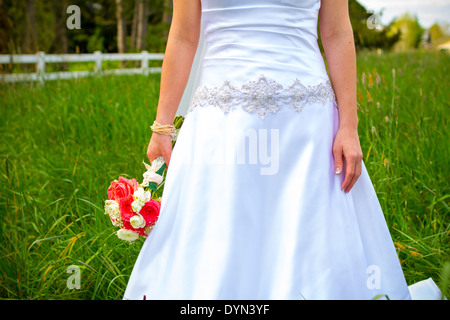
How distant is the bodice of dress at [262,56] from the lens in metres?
1.61

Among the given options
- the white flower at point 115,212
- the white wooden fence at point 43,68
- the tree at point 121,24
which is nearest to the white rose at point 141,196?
the white flower at point 115,212

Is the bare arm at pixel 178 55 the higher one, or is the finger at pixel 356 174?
the bare arm at pixel 178 55

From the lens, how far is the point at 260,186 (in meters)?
1.56

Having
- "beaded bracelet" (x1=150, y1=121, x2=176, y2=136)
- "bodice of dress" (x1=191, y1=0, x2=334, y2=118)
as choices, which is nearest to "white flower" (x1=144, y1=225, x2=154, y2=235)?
"beaded bracelet" (x1=150, y1=121, x2=176, y2=136)

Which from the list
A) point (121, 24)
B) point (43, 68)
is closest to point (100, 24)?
point (121, 24)

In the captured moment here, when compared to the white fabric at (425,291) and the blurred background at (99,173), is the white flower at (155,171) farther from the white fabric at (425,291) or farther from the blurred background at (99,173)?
the white fabric at (425,291)

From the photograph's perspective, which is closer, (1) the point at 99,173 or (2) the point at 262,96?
(2) the point at 262,96

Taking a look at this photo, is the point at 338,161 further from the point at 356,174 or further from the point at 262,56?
the point at 262,56

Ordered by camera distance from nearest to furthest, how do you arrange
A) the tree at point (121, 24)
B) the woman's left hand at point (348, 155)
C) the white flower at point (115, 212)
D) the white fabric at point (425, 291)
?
1. the woman's left hand at point (348, 155)
2. the white flower at point (115, 212)
3. the white fabric at point (425, 291)
4. the tree at point (121, 24)

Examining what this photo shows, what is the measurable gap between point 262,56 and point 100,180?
2.05 metres

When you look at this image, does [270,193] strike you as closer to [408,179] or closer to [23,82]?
[408,179]

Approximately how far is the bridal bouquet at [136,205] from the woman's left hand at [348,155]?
0.69m

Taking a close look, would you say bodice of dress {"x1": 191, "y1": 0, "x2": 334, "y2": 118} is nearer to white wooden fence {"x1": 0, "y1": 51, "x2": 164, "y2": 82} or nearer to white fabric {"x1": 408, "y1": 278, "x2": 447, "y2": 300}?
Answer: white fabric {"x1": 408, "y1": 278, "x2": 447, "y2": 300}

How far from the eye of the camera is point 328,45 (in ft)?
5.65
